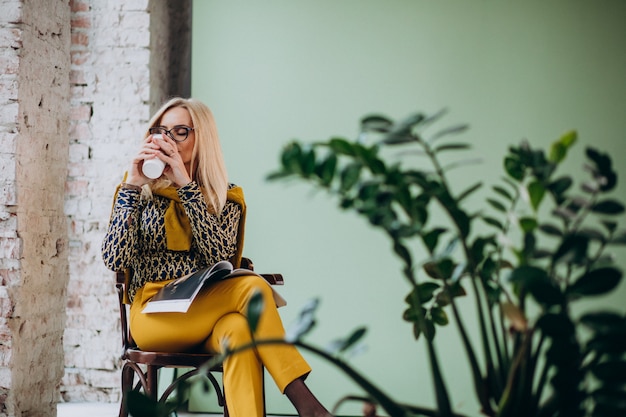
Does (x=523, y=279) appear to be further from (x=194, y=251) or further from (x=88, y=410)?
(x=88, y=410)

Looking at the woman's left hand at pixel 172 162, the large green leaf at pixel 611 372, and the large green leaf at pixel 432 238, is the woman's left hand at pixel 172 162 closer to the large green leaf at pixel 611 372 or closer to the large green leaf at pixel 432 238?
the large green leaf at pixel 432 238

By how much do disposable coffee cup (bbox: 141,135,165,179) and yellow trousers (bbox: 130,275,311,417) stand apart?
13.7 inches

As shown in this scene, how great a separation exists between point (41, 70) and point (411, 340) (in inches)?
72.2

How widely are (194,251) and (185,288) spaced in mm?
275

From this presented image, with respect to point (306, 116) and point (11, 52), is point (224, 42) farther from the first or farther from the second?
point (11, 52)

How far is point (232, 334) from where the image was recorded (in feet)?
6.48

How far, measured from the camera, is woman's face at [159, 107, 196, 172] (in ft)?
7.55

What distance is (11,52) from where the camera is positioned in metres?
2.09

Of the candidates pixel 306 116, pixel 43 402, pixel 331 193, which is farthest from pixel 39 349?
pixel 331 193

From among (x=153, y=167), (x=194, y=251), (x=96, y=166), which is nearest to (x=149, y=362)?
(x=194, y=251)

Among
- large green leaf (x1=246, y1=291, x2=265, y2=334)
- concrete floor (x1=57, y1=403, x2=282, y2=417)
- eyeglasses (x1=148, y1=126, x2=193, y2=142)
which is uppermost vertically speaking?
eyeglasses (x1=148, y1=126, x2=193, y2=142)

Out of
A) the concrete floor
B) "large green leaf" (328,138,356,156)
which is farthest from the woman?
"large green leaf" (328,138,356,156)

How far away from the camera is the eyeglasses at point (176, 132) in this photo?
2277 millimetres

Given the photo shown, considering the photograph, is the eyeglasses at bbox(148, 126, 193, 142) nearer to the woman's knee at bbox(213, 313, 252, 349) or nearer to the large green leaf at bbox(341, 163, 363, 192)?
the woman's knee at bbox(213, 313, 252, 349)
